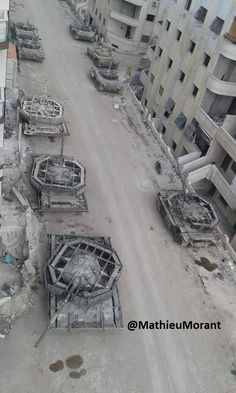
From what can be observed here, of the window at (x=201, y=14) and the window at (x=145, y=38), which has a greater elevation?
the window at (x=201, y=14)

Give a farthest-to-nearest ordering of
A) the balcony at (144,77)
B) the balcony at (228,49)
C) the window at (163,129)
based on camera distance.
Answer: the balcony at (144,77) → the window at (163,129) → the balcony at (228,49)

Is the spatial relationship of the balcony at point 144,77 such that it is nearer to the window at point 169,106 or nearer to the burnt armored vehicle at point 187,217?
the window at point 169,106

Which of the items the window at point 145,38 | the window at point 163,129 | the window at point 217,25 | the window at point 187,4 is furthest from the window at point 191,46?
the window at point 145,38

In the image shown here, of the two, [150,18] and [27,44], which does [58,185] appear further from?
[150,18]

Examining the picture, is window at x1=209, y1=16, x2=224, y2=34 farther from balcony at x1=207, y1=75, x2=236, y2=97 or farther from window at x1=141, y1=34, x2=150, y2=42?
window at x1=141, y1=34, x2=150, y2=42

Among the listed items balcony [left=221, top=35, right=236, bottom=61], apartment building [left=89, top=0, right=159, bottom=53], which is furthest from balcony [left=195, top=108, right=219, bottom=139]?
apartment building [left=89, top=0, right=159, bottom=53]

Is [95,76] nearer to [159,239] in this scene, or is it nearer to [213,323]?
[159,239]
